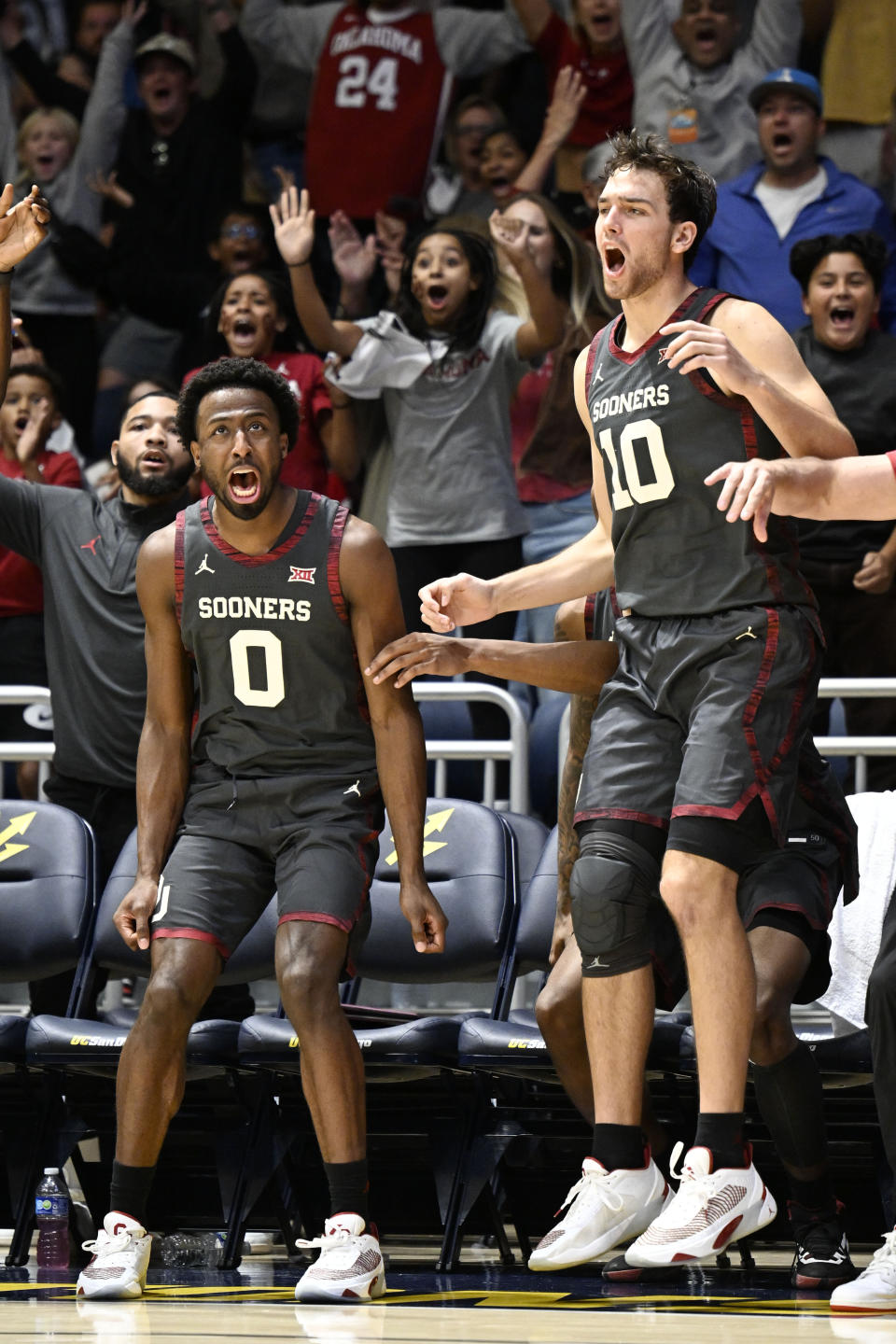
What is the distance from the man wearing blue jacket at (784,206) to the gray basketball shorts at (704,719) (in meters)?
3.65

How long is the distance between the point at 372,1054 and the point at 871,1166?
1340 mm

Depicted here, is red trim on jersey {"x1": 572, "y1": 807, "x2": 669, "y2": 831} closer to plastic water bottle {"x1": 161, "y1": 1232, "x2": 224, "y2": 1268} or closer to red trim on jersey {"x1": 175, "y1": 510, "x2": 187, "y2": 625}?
red trim on jersey {"x1": 175, "y1": 510, "x2": 187, "y2": 625}

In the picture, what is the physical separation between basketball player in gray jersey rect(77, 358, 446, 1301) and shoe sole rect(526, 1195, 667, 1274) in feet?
2.82

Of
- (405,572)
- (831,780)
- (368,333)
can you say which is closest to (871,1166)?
(831,780)

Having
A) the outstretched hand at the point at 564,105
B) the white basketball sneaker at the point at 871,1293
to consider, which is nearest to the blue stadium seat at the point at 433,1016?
the white basketball sneaker at the point at 871,1293

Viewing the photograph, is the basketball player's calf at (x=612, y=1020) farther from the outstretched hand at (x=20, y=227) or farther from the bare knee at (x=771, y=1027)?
the outstretched hand at (x=20, y=227)

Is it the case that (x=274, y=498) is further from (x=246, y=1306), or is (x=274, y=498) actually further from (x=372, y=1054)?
(x=246, y=1306)

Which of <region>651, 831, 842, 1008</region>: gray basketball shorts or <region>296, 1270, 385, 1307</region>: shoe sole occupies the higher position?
<region>651, 831, 842, 1008</region>: gray basketball shorts

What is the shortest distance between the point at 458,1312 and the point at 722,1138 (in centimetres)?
61

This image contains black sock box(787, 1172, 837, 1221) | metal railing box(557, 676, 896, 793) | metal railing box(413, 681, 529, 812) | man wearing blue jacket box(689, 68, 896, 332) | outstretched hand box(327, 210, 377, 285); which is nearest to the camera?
black sock box(787, 1172, 837, 1221)

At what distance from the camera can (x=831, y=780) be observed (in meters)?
4.16

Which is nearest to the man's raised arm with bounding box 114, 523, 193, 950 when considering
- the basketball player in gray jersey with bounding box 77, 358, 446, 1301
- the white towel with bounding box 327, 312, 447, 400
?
the basketball player in gray jersey with bounding box 77, 358, 446, 1301

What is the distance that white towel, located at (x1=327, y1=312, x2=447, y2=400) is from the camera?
6.97m

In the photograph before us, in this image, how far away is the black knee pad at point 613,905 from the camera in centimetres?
376
